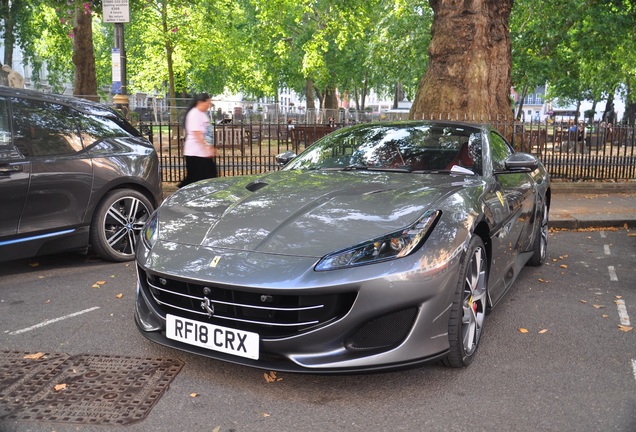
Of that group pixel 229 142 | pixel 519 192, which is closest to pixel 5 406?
pixel 519 192

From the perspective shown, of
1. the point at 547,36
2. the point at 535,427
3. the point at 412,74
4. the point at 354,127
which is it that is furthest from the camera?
the point at 412,74

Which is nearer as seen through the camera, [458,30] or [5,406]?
[5,406]

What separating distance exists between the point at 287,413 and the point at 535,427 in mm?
1177

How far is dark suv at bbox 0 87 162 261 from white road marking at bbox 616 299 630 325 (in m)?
4.39

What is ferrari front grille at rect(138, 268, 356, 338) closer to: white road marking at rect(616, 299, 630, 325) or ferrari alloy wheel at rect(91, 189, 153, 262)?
white road marking at rect(616, 299, 630, 325)

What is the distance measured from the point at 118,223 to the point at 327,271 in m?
3.69

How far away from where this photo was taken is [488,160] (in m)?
4.75

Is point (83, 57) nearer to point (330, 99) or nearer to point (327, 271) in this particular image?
point (327, 271)

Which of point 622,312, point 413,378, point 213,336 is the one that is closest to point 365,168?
point 413,378

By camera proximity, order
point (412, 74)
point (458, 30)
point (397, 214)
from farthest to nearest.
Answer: point (412, 74)
point (458, 30)
point (397, 214)

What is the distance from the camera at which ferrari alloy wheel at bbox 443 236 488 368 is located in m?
3.40

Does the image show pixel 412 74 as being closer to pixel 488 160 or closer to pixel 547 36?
pixel 547 36

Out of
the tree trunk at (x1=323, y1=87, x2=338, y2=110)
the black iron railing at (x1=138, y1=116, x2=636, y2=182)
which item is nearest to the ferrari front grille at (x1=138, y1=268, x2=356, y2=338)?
the black iron railing at (x1=138, y1=116, x2=636, y2=182)

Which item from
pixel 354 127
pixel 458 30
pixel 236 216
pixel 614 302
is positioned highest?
pixel 458 30
